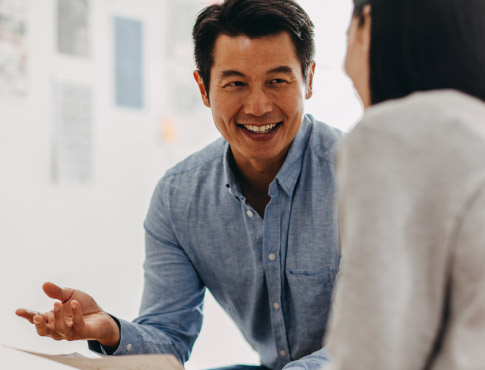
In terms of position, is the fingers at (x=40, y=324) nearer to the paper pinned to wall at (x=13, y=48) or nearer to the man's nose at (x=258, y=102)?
the man's nose at (x=258, y=102)

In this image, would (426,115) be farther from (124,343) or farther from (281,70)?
(124,343)

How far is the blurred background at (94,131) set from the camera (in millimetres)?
2121

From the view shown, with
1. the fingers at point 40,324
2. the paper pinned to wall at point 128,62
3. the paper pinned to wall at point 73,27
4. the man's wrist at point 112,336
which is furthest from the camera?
the paper pinned to wall at point 128,62

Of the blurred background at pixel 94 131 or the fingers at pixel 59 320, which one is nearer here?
the fingers at pixel 59 320

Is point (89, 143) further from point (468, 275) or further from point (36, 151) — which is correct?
point (468, 275)

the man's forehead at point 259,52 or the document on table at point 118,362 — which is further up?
the man's forehead at point 259,52

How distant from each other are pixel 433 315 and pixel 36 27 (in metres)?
2.04

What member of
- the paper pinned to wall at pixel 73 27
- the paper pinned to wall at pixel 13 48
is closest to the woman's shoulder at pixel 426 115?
the paper pinned to wall at pixel 13 48

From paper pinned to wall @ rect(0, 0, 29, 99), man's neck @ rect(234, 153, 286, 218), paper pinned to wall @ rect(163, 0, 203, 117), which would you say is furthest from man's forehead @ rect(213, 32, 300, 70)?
paper pinned to wall @ rect(163, 0, 203, 117)

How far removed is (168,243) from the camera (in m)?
1.45

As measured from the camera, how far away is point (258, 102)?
1251 millimetres

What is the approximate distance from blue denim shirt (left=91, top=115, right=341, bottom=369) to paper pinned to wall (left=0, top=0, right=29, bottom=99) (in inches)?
36.9

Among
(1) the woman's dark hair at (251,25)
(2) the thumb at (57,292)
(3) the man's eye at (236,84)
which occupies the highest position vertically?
(1) the woman's dark hair at (251,25)

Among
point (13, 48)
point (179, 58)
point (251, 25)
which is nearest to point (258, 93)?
point (251, 25)
